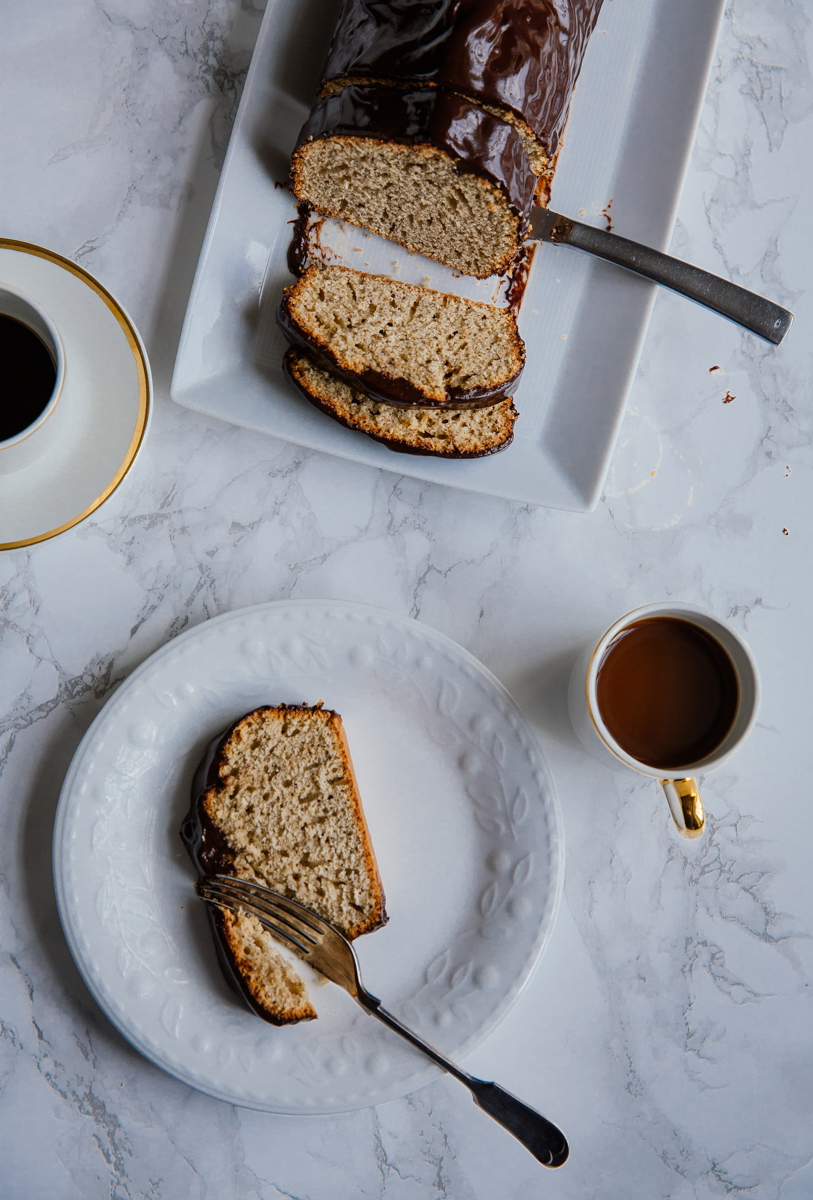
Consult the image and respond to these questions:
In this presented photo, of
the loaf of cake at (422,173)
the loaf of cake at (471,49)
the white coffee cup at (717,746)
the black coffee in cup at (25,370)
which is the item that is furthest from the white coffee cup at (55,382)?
the white coffee cup at (717,746)

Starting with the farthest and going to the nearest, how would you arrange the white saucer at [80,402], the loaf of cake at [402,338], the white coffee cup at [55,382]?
the loaf of cake at [402,338] → the white saucer at [80,402] → the white coffee cup at [55,382]

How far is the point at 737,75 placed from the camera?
1863 mm

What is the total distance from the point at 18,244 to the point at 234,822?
1.18 meters

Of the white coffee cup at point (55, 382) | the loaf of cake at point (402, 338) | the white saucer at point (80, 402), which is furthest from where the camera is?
the loaf of cake at point (402, 338)

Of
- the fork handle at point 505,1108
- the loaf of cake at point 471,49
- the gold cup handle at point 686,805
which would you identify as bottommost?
the fork handle at point 505,1108

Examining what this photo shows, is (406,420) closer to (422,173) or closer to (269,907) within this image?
(422,173)

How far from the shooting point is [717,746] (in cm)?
157

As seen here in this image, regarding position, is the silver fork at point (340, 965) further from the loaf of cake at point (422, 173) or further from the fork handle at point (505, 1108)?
the loaf of cake at point (422, 173)

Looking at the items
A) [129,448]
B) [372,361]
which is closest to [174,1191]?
[129,448]

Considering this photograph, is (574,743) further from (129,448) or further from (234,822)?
(129,448)

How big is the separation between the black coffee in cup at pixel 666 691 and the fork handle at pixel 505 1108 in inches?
27.1

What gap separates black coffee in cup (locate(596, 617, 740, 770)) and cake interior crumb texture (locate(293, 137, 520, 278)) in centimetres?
85

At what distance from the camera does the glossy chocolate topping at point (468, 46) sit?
1405 mm

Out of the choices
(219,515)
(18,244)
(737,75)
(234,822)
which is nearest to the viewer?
(18,244)
